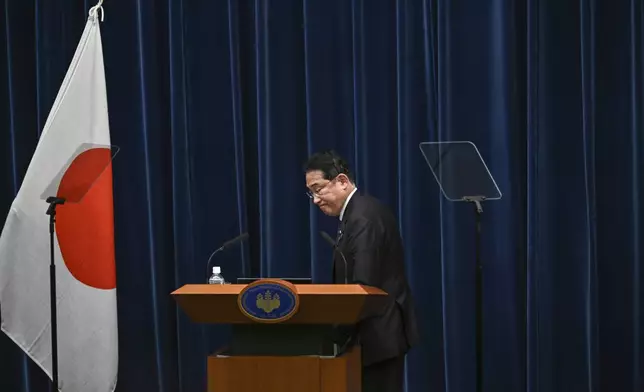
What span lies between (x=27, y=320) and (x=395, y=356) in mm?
1835

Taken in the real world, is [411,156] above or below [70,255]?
above

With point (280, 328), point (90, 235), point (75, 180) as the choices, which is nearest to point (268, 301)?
point (280, 328)

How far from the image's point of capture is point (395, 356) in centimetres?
296

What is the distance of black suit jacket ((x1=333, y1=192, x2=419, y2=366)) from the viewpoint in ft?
9.36

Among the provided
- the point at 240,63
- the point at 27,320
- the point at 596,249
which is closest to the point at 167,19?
the point at 240,63

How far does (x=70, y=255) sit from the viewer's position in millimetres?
3875

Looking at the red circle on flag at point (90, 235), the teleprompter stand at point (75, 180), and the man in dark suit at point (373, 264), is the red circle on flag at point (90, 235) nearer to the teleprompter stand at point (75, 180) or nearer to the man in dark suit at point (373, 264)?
the teleprompter stand at point (75, 180)

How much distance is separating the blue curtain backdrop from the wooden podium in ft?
5.22

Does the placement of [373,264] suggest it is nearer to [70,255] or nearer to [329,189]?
[329,189]

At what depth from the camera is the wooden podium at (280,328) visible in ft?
8.04

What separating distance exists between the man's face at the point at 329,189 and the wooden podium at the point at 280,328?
580mm

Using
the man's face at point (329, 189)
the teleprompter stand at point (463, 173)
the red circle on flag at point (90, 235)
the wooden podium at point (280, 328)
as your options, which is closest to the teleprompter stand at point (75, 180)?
the red circle on flag at point (90, 235)

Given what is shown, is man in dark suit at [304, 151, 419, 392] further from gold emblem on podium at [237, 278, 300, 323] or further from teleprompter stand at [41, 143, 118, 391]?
teleprompter stand at [41, 143, 118, 391]

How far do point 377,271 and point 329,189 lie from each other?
1.39 ft
